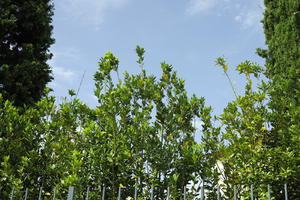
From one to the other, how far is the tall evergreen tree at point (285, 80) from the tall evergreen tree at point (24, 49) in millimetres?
6683

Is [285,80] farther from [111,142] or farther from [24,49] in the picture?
[24,49]

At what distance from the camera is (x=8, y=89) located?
27.5 feet

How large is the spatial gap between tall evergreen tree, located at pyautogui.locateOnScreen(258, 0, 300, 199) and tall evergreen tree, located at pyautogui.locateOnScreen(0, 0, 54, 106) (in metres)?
6.68

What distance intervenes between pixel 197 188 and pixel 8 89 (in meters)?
6.51

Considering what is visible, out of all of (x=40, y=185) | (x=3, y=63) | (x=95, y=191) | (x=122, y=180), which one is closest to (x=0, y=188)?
(x=40, y=185)

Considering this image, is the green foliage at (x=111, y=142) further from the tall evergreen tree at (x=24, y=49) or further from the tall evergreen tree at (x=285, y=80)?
the tall evergreen tree at (x=24, y=49)

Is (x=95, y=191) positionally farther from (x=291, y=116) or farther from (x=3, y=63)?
(x=3, y=63)

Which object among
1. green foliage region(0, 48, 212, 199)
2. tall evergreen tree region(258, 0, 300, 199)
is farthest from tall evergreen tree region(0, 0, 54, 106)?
tall evergreen tree region(258, 0, 300, 199)

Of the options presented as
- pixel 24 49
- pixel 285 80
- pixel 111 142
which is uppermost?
pixel 24 49

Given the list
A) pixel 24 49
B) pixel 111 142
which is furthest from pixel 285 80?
pixel 24 49

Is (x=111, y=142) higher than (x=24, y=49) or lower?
lower

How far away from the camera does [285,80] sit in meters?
5.38

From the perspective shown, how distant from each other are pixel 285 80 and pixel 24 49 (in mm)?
7353

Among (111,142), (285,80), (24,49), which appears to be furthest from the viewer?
(24,49)
